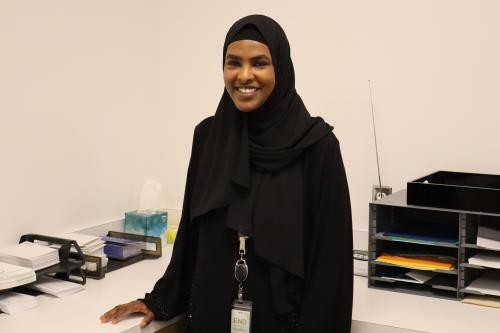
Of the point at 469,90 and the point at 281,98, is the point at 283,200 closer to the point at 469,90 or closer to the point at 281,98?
the point at 281,98

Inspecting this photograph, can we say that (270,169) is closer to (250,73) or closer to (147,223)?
(250,73)

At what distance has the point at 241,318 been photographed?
1469 mm

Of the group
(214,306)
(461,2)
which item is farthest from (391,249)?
(461,2)

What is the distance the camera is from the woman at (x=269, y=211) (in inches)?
56.8

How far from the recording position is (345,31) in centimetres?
216

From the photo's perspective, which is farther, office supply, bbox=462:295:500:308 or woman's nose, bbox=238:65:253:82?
office supply, bbox=462:295:500:308

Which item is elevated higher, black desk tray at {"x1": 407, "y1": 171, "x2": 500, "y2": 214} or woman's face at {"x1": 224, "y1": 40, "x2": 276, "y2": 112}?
woman's face at {"x1": 224, "y1": 40, "x2": 276, "y2": 112}

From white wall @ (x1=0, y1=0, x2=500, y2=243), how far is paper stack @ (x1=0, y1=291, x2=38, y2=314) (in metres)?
0.28

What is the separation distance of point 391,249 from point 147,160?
1.11 metres

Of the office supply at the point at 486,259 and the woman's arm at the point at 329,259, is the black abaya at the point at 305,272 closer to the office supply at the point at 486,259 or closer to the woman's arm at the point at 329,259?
the woman's arm at the point at 329,259

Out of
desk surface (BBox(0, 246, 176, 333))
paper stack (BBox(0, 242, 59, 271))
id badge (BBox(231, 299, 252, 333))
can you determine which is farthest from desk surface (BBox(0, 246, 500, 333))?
id badge (BBox(231, 299, 252, 333))

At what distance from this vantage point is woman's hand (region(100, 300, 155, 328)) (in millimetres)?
1526

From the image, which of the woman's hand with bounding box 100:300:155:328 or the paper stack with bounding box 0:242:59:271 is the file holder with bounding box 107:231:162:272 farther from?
the woman's hand with bounding box 100:300:155:328

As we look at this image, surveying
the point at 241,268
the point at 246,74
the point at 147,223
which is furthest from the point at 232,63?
the point at 147,223
